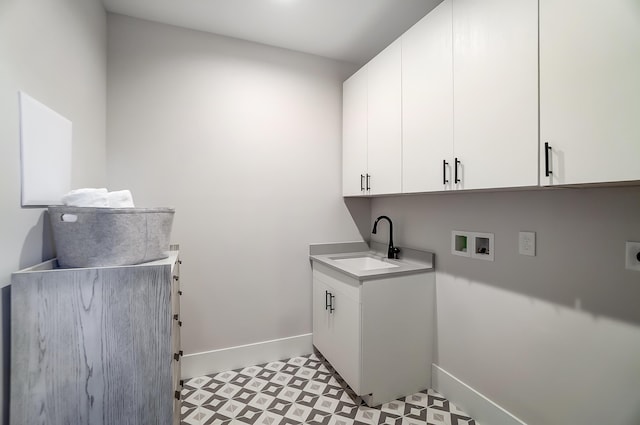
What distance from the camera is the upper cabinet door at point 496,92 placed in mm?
1102

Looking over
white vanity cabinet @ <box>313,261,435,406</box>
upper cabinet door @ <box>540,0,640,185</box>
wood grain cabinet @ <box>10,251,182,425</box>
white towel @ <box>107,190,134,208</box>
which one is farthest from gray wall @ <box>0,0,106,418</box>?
upper cabinet door @ <box>540,0,640,185</box>

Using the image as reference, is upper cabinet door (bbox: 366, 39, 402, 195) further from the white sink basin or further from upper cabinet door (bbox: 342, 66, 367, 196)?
the white sink basin

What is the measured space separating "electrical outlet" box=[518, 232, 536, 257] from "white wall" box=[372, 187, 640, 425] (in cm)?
3

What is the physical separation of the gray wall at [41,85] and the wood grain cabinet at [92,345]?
0.09m

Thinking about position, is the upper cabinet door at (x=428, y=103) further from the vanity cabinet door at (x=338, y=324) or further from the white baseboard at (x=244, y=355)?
the white baseboard at (x=244, y=355)

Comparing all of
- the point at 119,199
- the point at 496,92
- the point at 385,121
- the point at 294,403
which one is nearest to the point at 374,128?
the point at 385,121

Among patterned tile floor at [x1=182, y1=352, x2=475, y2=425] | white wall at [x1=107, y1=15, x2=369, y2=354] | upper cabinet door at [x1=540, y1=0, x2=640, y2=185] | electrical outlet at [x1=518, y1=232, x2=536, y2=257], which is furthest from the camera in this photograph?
white wall at [x1=107, y1=15, x2=369, y2=354]

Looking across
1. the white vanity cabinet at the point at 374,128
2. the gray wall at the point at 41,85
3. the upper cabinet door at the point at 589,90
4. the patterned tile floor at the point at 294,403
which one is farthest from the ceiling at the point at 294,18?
the patterned tile floor at the point at 294,403

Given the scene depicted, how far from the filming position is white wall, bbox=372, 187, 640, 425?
111 cm

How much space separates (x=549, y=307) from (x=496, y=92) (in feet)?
3.30

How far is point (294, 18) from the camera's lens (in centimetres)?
193

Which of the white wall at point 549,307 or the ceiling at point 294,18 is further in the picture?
the ceiling at point 294,18

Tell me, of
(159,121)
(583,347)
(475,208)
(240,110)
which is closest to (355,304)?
(475,208)

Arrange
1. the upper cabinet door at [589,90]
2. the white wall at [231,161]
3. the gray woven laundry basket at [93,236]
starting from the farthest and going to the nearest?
the white wall at [231,161]
the gray woven laundry basket at [93,236]
the upper cabinet door at [589,90]
